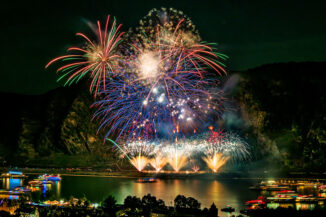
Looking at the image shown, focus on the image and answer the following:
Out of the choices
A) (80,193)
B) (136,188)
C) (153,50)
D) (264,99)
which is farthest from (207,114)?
(153,50)

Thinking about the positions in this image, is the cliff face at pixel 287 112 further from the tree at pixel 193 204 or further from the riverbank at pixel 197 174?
the tree at pixel 193 204

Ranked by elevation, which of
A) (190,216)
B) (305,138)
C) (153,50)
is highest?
(153,50)

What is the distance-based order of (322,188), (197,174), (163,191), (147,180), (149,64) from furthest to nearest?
1. (197,174)
2. (147,180)
3. (163,191)
4. (322,188)
5. (149,64)

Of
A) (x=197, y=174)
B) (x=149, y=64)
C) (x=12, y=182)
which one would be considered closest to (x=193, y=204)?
(x=149, y=64)

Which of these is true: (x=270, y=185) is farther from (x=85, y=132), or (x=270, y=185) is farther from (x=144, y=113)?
(x=85, y=132)

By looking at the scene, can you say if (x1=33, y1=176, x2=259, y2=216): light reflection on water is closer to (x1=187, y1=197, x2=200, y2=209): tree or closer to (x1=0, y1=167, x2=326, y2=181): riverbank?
(x1=0, y1=167, x2=326, y2=181): riverbank

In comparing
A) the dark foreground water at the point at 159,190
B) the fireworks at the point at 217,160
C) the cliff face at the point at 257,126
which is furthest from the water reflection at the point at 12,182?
the fireworks at the point at 217,160

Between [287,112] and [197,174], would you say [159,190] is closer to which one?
[197,174]

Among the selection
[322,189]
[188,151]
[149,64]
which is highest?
[149,64]
